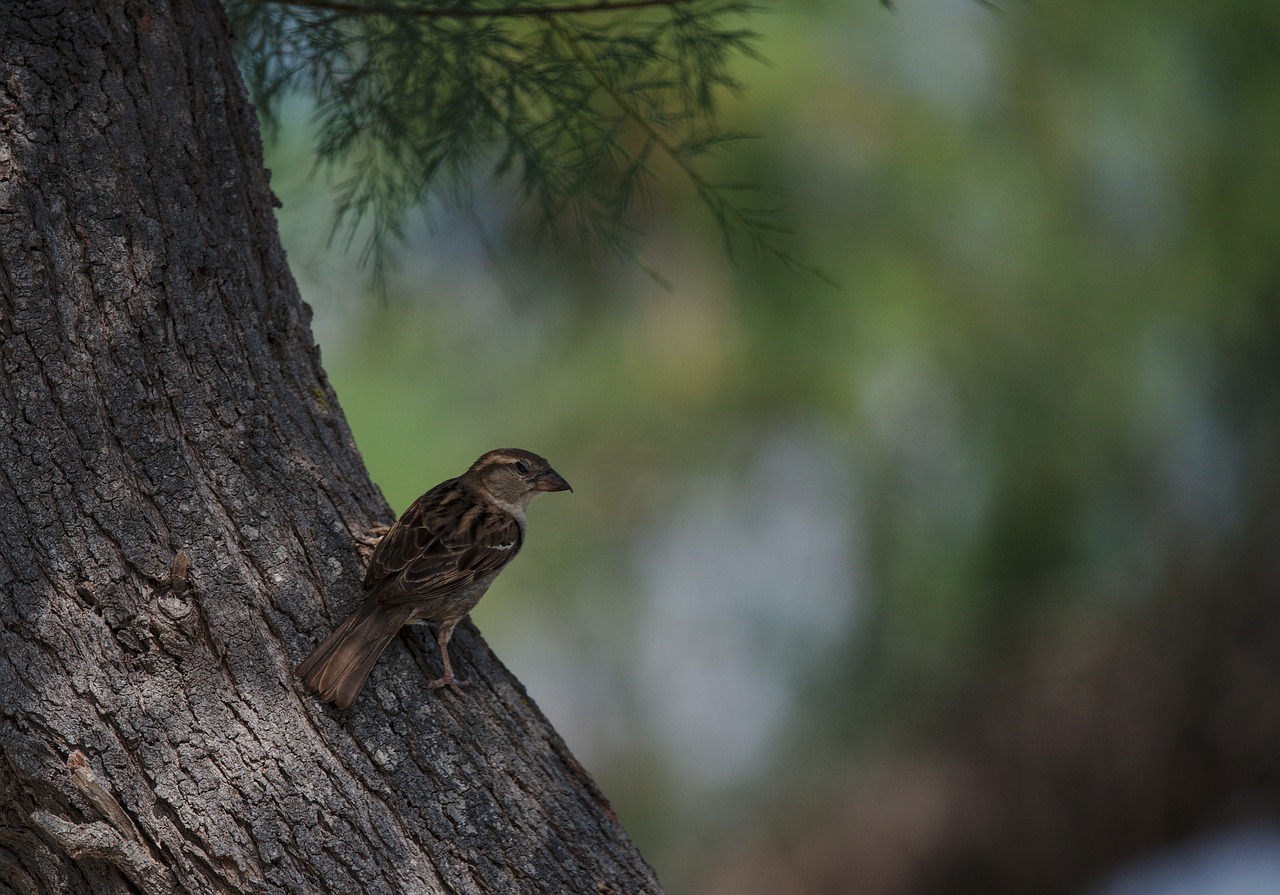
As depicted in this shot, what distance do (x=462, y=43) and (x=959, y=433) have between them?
4320mm

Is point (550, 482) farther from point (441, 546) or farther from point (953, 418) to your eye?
point (953, 418)

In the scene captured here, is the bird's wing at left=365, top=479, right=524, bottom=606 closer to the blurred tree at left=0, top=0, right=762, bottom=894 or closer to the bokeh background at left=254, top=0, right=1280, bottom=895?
the blurred tree at left=0, top=0, right=762, bottom=894

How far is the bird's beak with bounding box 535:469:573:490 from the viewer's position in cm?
370

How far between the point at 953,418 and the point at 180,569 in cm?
544

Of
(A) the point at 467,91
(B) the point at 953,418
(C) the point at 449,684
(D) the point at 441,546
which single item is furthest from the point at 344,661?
(B) the point at 953,418

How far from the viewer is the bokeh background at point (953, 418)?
6.32m

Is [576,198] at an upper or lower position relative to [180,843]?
upper

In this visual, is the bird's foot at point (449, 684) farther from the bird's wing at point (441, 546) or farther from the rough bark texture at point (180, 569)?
the bird's wing at point (441, 546)

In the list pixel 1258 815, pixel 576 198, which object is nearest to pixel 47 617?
pixel 576 198

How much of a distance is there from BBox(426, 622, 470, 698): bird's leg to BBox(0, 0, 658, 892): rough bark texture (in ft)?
0.13

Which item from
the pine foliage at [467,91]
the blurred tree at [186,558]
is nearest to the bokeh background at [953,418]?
the pine foliage at [467,91]

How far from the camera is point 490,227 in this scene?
630cm

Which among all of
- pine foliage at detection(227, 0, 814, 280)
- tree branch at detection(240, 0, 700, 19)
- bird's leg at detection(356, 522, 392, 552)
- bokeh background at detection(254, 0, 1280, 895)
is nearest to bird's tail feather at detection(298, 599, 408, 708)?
bird's leg at detection(356, 522, 392, 552)

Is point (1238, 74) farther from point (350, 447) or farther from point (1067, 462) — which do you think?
point (350, 447)
